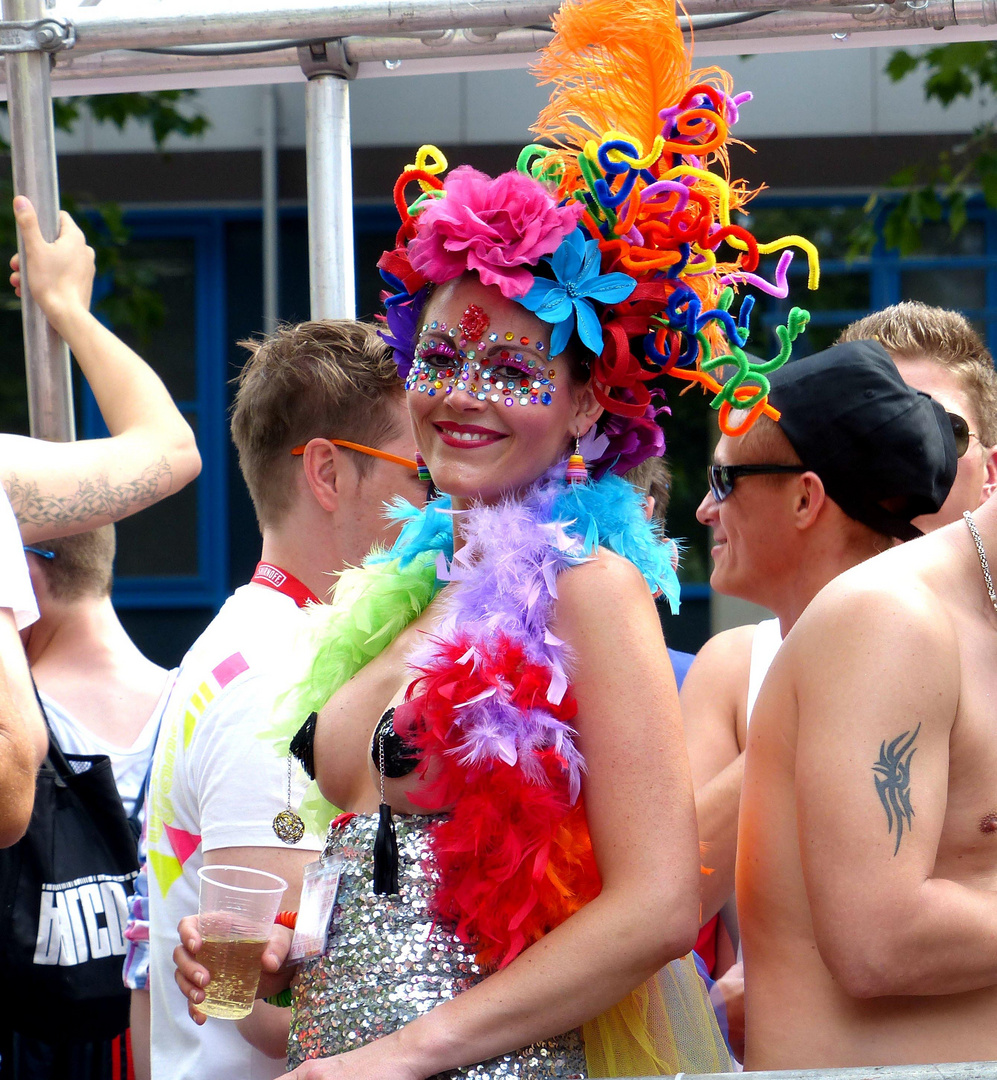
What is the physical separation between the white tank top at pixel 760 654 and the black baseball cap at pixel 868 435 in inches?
15.6

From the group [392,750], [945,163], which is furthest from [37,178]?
[945,163]

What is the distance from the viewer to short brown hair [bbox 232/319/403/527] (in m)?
2.88

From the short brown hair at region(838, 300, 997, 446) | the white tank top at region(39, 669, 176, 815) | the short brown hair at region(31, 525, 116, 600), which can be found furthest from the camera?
the short brown hair at region(31, 525, 116, 600)

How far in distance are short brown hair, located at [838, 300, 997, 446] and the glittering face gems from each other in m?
1.37

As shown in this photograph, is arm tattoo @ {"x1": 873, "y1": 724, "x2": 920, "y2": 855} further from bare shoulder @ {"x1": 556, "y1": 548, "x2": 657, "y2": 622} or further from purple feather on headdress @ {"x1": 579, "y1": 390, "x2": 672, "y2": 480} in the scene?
purple feather on headdress @ {"x1": 579, "y1": 390, "x2": 672, "y2": 480}

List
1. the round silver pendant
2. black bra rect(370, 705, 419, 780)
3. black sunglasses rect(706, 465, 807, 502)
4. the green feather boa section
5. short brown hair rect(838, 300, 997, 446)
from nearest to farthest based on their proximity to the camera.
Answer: black bra rect(370, 705, 419, 780), the green feather boa section, the round silver pendant, black sunglasses rect(706, 465, 807, 502), short brown hair rect(838, 300, 997, 446)

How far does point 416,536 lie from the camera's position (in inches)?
91.5

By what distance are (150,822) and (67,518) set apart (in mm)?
614

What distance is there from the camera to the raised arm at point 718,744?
2.58 m

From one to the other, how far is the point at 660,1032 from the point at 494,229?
3.95ft

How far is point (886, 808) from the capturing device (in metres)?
1.72

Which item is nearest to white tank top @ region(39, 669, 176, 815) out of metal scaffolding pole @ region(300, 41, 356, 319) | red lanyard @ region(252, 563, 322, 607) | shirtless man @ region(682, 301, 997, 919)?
red lanyard @ region(252, 563, 322, 607)

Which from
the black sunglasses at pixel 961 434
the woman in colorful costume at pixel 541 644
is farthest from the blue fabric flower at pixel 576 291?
the black sunglasses at pixel 961 434

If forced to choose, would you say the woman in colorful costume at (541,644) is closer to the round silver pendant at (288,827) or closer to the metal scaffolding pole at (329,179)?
the round silver pendant at (288,827)
